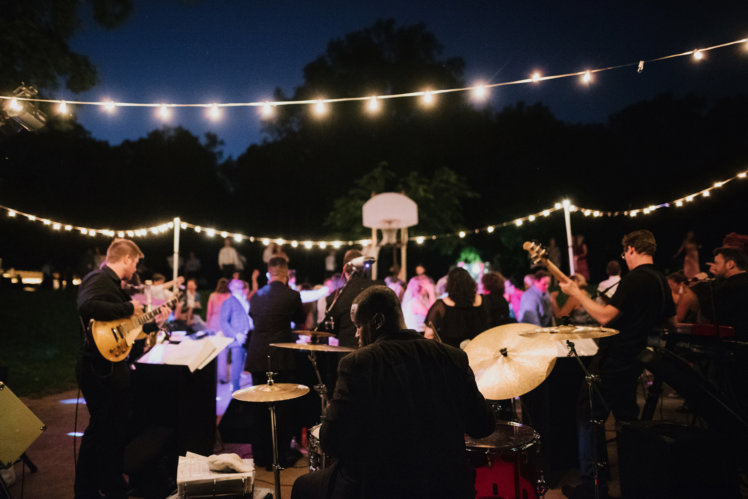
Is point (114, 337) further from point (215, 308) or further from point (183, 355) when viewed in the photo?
point (215, 308)

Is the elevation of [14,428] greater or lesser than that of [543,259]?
lesser

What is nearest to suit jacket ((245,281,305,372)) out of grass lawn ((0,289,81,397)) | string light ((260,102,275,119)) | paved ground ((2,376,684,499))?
paved ground ((2,376,684,499))

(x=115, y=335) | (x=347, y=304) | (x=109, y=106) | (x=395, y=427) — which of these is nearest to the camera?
(x=395, y=427)

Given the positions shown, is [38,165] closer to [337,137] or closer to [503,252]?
[337,137]

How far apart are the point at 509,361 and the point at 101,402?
132 inches

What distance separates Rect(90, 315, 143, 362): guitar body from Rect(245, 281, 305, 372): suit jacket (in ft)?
4.08

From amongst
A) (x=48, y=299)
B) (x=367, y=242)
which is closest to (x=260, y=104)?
(x=367, y=242)

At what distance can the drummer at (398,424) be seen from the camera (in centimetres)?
220

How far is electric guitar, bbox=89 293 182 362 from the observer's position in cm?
414

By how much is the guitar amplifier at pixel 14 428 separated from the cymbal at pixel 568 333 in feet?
12.5

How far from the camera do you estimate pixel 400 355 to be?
90.5 inches

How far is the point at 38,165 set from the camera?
71.0 feet

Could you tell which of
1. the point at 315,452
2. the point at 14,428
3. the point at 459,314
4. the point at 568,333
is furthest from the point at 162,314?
the point at 568,333

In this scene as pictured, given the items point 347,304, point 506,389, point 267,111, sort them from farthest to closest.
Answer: point 267,111, point 347,304, point 506,389
